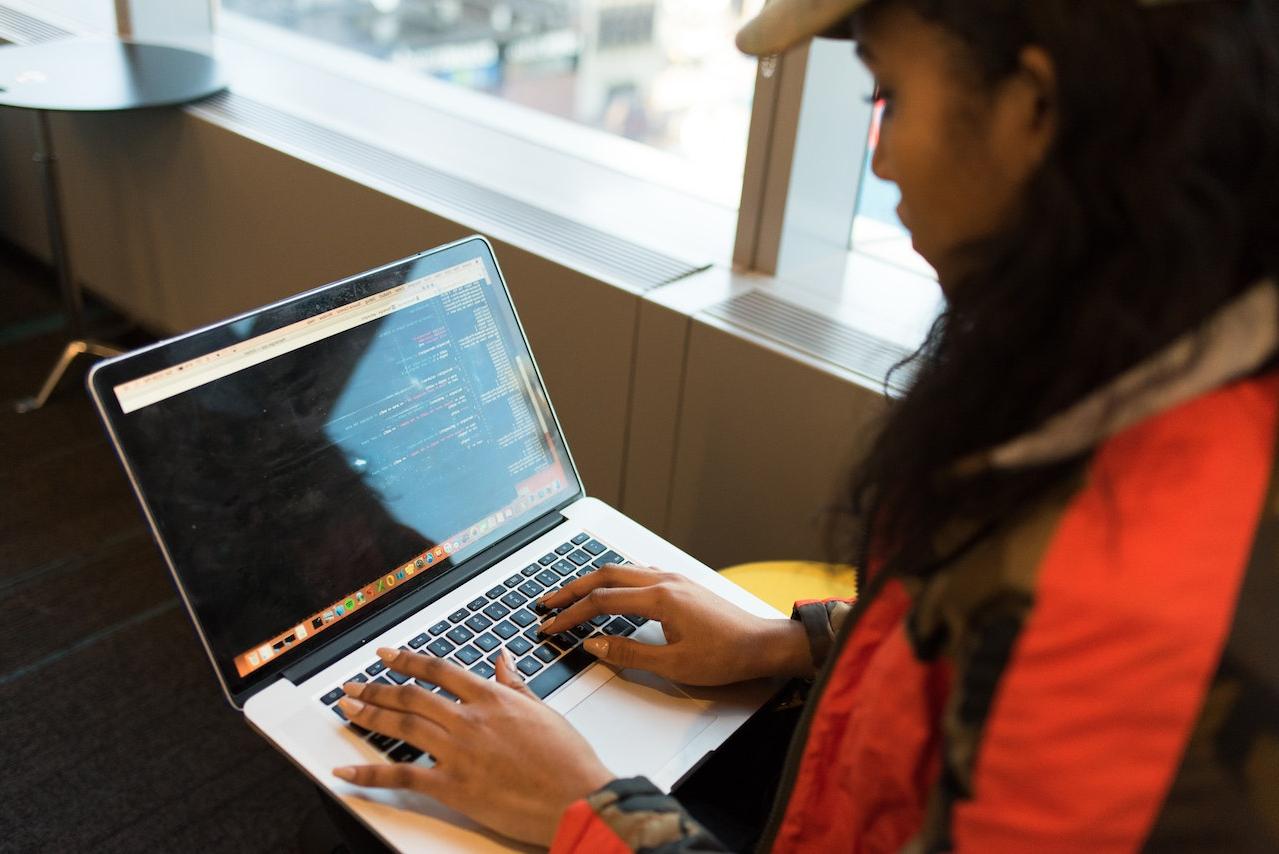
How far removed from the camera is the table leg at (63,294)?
2.31 metres

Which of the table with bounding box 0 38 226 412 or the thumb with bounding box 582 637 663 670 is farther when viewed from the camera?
the table with bounding box 0 38 226 412

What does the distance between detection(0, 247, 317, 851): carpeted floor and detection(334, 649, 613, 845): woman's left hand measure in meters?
0.78

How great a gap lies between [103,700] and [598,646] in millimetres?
1173

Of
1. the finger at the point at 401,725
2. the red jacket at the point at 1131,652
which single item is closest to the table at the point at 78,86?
the finger at the point at 401,725

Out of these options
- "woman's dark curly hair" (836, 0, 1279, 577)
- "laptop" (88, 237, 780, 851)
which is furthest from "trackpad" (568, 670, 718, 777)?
"woman's dark curly hair" (836, 0, 1279, 577)

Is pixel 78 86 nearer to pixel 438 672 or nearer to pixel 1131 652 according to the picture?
pixel 438 672

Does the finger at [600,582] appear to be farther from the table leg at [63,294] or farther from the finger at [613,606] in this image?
the table leg at [63,294]

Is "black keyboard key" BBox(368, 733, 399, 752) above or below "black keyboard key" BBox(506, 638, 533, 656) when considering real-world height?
below

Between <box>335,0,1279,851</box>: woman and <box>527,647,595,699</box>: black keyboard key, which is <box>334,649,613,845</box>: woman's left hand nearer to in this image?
<box>527,647,595,699</box>: black keyboard key

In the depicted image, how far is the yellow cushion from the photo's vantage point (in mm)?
1283

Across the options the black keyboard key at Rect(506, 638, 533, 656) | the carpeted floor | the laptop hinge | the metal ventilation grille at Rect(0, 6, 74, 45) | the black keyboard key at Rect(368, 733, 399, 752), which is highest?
the metal ventilation grille at Rect(0, 6, 74, 45)

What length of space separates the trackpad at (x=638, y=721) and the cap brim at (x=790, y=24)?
1.68ft

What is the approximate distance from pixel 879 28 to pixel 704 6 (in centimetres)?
204

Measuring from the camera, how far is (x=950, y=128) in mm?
605
